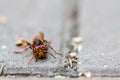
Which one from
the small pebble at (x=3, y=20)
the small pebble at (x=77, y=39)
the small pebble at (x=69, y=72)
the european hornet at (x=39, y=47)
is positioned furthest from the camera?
the small pebble at (x=3, y=20)

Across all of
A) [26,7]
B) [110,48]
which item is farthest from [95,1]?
[110,48]

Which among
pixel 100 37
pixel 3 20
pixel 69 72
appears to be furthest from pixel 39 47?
pixel 3 20

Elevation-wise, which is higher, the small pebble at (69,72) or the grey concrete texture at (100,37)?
the grey concrete texture at (100,37)

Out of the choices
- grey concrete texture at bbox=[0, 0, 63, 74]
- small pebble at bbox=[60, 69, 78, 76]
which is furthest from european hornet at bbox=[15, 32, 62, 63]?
small pebble at bbox=[60, 69, 78, 76]

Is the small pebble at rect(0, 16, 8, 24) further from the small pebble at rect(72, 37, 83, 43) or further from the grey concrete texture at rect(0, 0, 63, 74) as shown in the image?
the small pebble at rect(72, 37, 83, 43)

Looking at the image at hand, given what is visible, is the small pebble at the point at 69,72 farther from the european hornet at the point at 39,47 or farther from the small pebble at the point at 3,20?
the small pebble at the point at 3,20

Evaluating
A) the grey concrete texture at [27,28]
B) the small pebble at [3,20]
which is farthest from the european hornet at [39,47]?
the small pebble at [3,20]

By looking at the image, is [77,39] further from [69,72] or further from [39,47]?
[69,72]

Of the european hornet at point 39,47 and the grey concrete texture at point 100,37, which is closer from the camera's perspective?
the grey concrete texture at point 100,37
